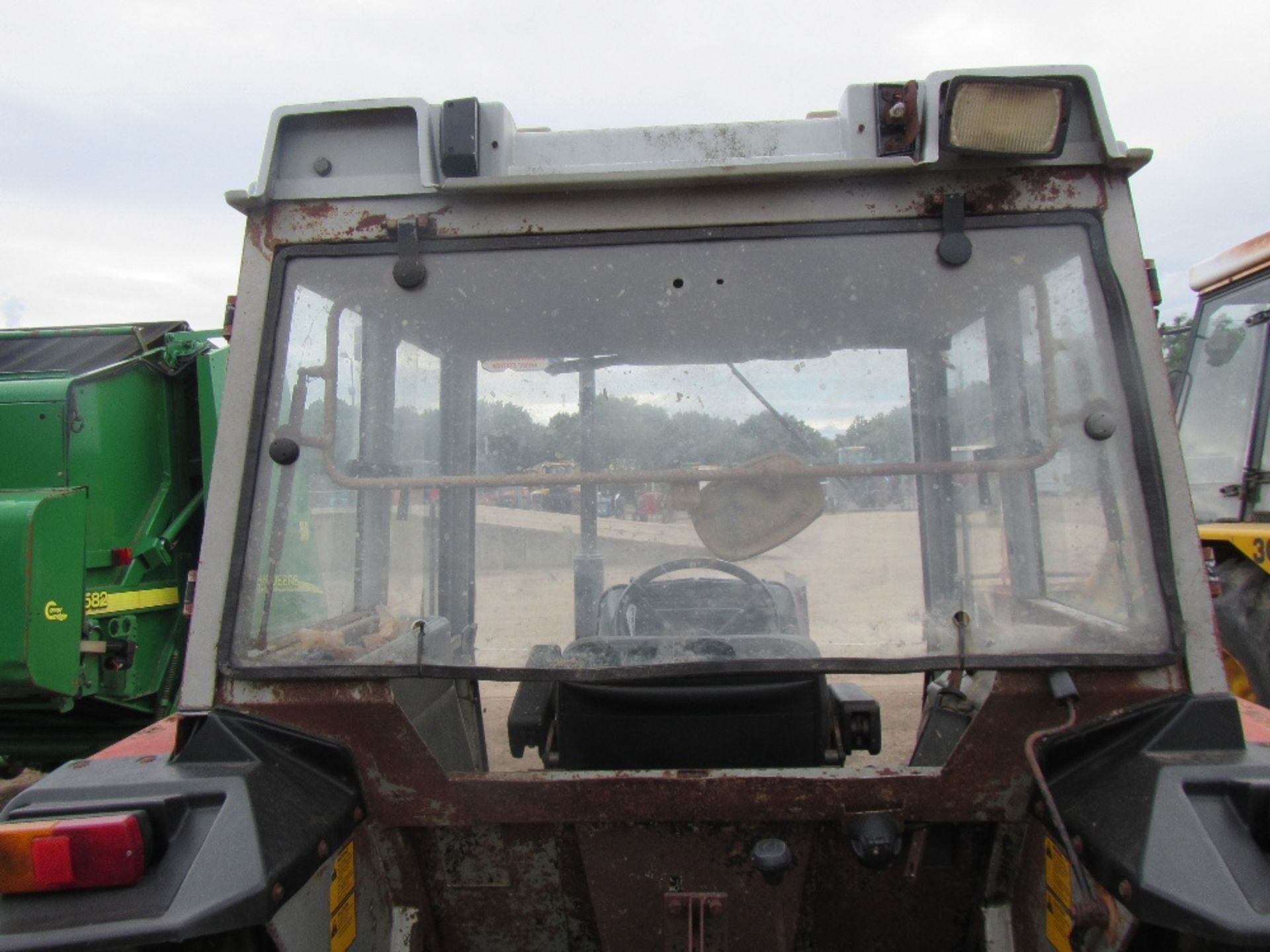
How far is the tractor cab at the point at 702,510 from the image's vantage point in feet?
5.14

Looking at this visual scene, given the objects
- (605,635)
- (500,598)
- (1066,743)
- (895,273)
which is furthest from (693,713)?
(895,273)

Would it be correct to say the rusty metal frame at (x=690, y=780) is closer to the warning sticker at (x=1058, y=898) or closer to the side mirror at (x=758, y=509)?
the warning sticker at (x=1058, y=898)

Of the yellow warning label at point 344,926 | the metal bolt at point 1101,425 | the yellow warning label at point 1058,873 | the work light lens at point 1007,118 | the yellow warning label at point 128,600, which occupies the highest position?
the work light lens at point 1007,118

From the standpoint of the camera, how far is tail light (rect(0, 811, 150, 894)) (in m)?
1.26

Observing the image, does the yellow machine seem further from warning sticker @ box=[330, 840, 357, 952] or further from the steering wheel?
warning sticker @ box=[330, 840, 357, 952]

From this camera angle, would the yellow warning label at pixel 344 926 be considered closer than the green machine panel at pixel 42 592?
Yes

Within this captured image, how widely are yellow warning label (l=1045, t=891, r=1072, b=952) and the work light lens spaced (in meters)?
1.25

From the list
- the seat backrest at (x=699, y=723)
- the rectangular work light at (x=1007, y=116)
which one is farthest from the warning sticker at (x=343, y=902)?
the rectangular work light at (x=1007, y=116)

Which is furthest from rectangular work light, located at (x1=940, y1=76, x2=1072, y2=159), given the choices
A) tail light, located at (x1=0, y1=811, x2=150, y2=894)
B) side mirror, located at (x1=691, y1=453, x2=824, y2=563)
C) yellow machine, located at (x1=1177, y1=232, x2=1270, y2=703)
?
yellow machine, located at (x1=1177, y1=232, x2=1270, y2=703)

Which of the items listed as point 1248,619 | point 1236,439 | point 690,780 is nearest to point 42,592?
point 690,780

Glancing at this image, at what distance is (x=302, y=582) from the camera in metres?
1.73

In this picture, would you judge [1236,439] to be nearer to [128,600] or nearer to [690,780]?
Answer: [690,780]

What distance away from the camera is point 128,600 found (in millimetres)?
4391

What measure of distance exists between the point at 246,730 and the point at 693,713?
0.82 meters
